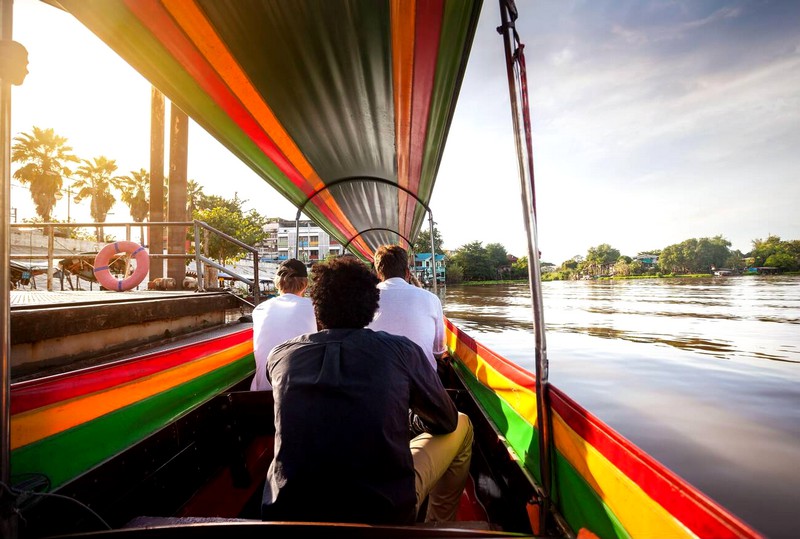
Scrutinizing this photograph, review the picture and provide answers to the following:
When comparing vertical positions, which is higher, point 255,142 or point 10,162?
point 255,142

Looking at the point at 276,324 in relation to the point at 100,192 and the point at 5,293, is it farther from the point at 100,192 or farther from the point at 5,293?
the point at 100,192

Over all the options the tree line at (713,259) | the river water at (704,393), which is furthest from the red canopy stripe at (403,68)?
the tree line at (713,259)

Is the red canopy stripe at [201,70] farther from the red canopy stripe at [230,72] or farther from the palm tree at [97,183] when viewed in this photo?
the palm tree at [97,183]

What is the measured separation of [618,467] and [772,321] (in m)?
16.1

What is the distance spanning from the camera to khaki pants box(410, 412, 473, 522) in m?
1.62

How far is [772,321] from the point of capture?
12.5 m

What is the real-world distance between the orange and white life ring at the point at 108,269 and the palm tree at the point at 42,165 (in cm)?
3081

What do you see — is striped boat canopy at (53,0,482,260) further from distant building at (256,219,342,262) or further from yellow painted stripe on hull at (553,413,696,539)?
distant building at (256,219,342,262)

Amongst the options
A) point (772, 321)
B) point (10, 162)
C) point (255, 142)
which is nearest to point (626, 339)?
point (772, 321)

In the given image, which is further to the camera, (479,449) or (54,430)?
(479,449)

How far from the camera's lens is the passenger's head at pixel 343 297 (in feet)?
4.71

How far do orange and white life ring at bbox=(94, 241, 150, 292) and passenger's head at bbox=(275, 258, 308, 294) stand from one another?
5.04m

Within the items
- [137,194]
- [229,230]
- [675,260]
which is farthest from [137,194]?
[675,260]

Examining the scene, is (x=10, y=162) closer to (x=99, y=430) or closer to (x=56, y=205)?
(x=99, y=430)
